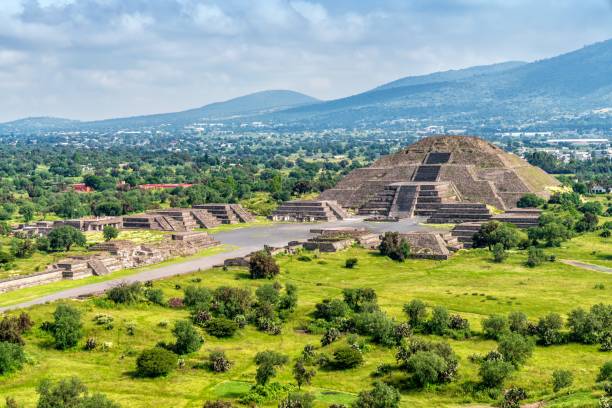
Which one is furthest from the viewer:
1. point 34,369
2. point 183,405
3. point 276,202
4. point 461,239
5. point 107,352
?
point 276,202

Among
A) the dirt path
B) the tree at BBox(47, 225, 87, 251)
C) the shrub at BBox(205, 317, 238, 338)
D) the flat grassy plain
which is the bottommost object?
the dirt path

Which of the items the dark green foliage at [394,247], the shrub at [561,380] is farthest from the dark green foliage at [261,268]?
the shrub at [561,380]

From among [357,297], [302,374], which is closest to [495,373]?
[302,374]

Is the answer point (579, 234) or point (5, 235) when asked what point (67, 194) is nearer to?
point (5, 235)

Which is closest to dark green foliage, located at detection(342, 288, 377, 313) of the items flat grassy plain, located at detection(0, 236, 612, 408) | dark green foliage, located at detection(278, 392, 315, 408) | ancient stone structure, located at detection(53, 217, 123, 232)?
flat grassy plain, located at detection(0, 236, 612, 408)

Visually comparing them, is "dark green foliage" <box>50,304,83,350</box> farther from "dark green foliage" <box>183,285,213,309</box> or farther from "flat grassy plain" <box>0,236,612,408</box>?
"dark green foliage" <box>183,285,213,309</box>

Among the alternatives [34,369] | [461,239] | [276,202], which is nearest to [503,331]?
[34,369]
